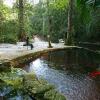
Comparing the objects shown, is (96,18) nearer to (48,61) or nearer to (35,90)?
(48,61)

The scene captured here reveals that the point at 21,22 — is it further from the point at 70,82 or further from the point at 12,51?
the point at 70,82

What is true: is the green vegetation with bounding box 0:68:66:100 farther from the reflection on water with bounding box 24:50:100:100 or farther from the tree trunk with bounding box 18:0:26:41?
the tree trunk with bounding box 18:0:26:41

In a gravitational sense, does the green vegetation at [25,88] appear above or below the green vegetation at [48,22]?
below

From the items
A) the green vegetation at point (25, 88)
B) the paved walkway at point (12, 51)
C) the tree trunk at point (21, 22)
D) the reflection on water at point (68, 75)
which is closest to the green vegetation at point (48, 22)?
the tree trunk at point (21, 22)

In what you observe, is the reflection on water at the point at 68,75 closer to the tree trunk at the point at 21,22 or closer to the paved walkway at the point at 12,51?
the paved walkway at the point at 12,51

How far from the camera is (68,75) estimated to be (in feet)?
45.5

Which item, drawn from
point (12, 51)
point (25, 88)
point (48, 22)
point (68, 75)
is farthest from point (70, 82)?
point (48, 22)

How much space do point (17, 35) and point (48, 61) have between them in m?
14.5

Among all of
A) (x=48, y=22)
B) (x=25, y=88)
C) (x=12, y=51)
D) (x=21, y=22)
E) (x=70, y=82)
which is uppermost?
(x=21, y=22)

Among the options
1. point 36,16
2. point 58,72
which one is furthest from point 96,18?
point 36,16

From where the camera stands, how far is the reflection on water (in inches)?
408

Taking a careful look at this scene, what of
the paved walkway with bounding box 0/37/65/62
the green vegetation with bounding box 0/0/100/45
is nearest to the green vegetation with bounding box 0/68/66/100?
the paved walkway with bounding box 0/37/65/62

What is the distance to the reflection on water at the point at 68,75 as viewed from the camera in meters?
10.4

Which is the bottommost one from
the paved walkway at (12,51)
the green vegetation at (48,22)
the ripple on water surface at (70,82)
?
the ripple on water surface at (70,82)
